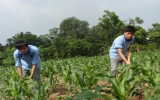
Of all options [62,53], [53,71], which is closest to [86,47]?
[62,53]

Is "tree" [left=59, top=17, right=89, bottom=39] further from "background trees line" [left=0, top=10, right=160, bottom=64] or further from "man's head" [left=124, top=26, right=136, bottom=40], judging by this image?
"man's head" [left=124, top=26, right=136, bottom=40]

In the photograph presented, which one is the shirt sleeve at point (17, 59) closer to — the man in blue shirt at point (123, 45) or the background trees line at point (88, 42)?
the man in blue shirt at point (123, 45)

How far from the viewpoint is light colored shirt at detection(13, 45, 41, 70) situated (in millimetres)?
4895

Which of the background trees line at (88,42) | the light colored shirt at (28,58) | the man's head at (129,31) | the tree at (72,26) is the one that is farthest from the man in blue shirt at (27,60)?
the tree at (72,26)

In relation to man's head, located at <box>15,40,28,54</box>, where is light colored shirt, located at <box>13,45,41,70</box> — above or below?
below

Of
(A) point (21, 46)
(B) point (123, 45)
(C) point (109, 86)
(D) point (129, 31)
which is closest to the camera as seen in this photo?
(C) point (109, 86)

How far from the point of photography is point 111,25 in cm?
4034

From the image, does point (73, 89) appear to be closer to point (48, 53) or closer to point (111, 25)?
point (48, 53)

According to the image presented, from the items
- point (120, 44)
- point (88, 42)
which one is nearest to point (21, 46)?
point (120, 44)

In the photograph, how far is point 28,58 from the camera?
198 inches

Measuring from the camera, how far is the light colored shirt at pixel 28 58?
16.1ft

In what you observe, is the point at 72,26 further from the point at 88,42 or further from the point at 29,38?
the point at 88,42

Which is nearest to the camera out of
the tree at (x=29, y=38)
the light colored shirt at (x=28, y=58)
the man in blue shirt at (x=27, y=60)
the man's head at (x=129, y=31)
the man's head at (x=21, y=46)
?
the man's head at (x=129, y=31)

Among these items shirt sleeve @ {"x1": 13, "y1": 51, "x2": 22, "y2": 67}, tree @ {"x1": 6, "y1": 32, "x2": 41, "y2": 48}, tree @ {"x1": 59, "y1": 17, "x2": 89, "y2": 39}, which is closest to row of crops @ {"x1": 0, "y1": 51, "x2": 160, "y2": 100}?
shirt sleeve @ {"x1": 13, "y1": 51, "x2": 22, "y2": 67}
